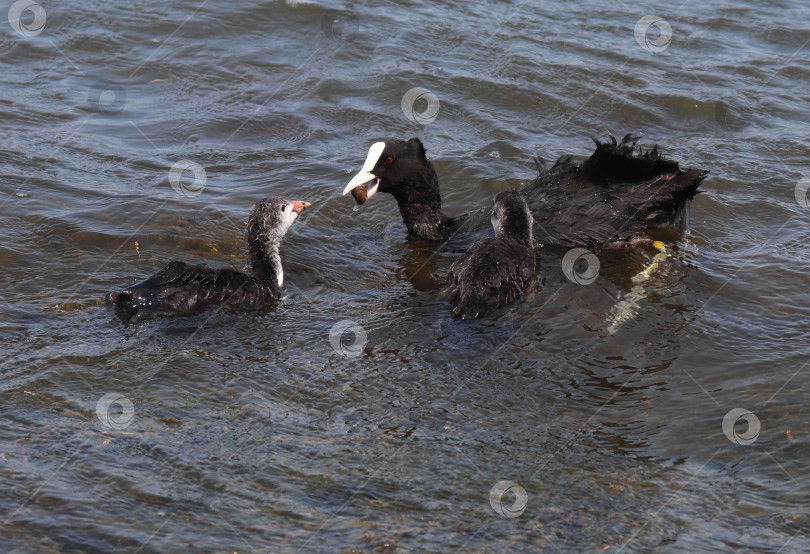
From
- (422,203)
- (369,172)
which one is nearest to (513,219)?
(422,203)

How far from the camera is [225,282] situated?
6891 millimetres

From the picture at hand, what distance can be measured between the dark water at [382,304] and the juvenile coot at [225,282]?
15cm

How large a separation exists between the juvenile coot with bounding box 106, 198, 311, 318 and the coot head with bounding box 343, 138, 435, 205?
0.78m

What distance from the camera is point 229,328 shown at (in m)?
6.69

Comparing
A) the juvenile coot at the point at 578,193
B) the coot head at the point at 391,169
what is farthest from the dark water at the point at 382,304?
the coot head at the point at 391,169

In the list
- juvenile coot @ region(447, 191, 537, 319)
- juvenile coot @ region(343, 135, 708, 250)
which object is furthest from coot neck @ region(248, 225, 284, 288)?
juvenile coot @ region(447, 191, 537, 319)

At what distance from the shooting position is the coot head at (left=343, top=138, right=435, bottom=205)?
8320 mm

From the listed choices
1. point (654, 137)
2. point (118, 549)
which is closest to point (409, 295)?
point (118, 549)

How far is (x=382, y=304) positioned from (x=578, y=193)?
2164 mm

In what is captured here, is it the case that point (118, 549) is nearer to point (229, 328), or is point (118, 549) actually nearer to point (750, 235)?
point (229, 328)

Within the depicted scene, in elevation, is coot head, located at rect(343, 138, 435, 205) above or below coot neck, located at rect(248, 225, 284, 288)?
above

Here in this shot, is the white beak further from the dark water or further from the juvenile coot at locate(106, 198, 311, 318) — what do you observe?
the juvenile coot at locate(106, 198, 311, 318)

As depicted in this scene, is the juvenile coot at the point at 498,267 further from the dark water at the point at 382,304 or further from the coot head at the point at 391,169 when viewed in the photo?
the coot head at the point at 391,169

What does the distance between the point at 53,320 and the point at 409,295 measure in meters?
2.64
